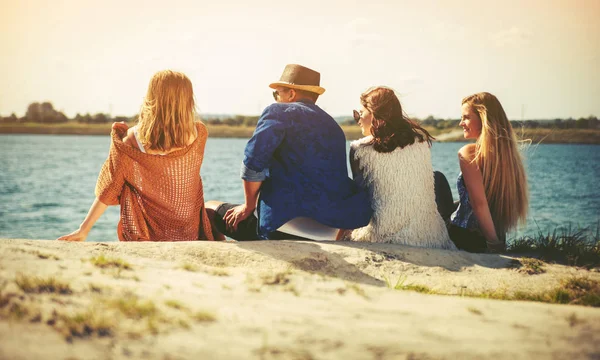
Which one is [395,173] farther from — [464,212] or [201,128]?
[201,128]

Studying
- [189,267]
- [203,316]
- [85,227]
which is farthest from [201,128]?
[203,316]

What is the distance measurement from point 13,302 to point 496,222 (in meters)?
3.80

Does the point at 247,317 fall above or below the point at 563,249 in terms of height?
above

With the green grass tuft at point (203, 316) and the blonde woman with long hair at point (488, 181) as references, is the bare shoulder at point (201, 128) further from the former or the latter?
the green grass tuft at point (203, 316)

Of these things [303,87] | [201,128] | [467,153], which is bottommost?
[467,153]

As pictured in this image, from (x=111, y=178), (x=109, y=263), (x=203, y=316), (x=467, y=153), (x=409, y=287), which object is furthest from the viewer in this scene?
(x=467, y=153)

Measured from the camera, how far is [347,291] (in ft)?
9.74

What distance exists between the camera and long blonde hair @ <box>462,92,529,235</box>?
15.0 feet

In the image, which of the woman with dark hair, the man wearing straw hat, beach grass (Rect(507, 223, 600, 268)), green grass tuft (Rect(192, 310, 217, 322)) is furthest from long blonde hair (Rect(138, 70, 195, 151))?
beach grass (Rect(507, 223, 600, 268))

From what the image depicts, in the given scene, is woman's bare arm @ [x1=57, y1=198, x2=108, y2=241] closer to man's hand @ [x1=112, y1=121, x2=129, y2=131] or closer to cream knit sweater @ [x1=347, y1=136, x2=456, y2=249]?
man's hand @ [x1=112, y1=121, x2=129, y2=131]

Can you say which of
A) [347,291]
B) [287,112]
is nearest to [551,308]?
[347,291]

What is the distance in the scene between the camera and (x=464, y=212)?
4.79m

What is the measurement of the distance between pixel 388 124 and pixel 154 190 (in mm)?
1918

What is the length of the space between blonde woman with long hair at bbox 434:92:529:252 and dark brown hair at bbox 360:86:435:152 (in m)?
0.61
